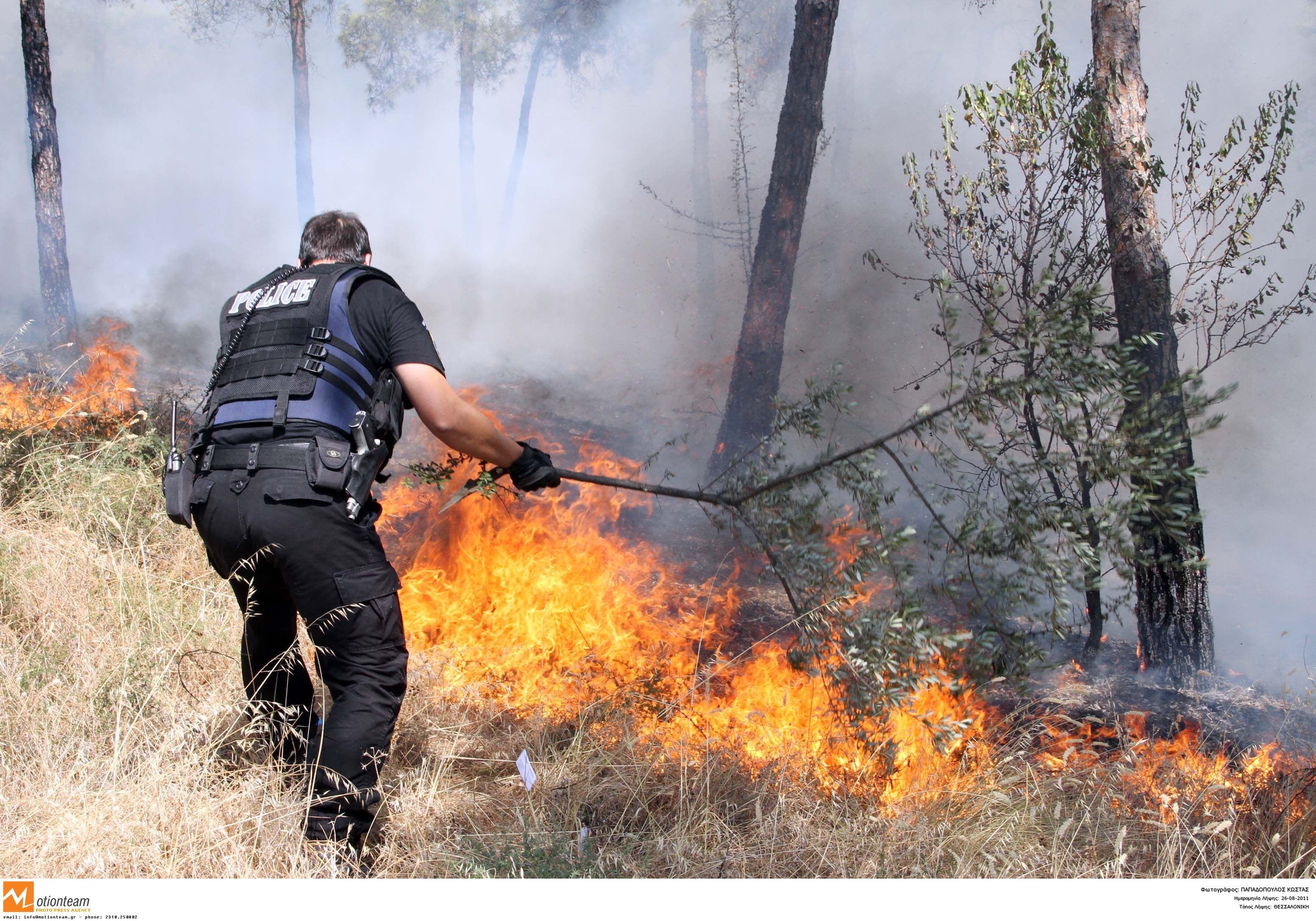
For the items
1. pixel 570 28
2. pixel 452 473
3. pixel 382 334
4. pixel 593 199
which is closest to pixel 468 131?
pixel 570 28

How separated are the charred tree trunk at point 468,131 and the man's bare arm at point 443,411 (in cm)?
1099

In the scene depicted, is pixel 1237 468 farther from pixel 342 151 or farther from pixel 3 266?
pixel 3 266

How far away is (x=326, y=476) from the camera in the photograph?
2.35m

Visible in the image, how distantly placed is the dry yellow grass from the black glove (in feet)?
3.30

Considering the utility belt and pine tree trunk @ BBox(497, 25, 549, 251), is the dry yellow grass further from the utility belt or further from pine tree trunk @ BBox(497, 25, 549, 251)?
pine tree trunk @ BBox(497, 25, 549, 251)

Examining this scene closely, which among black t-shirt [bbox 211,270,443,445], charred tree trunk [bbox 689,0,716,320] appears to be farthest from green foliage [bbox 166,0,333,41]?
black t-shirt [bbox 211,270,443,445]

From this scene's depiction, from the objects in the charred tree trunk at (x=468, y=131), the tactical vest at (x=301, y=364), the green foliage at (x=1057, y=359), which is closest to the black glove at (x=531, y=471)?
the tactical vest at (x=301, y=364)

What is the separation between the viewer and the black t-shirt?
2.49 metres

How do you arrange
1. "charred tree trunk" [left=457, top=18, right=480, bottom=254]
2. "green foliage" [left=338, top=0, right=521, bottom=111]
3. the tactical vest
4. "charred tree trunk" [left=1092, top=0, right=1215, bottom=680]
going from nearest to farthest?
the tactical vest → "charred tree trunk" [left=1092, top=0, right=1215, bottom=680] → "green foliage" [left=338, top=0, right=521, bottom=111] → "charred tree trunk" [left=457, top=18, right=480, bottom=254]

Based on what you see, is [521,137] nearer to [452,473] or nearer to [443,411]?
[452,473]

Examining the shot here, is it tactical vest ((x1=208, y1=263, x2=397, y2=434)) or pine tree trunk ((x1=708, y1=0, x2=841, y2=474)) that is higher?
pine tree trunk ((x1=708, y1=0, x2=841, y2=474))

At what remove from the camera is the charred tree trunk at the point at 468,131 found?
11.7 metres

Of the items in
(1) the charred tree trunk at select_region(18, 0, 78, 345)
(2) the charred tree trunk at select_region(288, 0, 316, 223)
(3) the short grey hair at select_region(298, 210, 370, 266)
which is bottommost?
(3) the short grey hair at select_region(298, 210, 370, 266)

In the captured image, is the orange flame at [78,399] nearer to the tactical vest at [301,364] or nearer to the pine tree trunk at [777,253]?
the tactical vest at [301,364]
